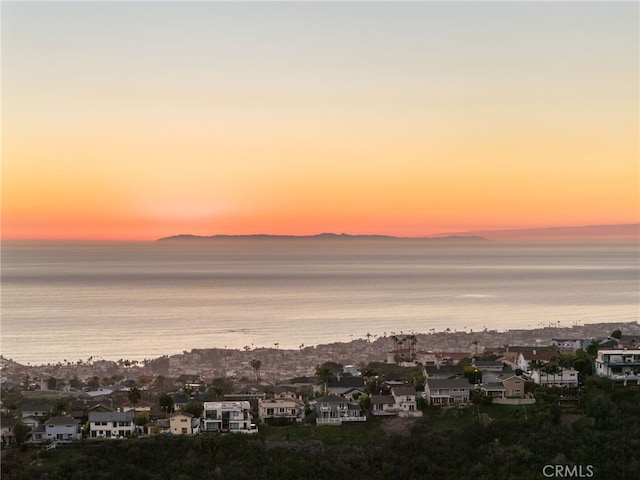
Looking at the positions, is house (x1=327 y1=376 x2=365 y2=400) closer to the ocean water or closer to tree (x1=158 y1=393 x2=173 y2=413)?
tree (x1=158 y1=393 x2=173 y2=413)

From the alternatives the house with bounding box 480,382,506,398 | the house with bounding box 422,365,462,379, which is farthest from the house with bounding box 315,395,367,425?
the house with bounding box 422,365,462,379

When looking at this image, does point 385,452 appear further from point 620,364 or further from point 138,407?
point 620,364

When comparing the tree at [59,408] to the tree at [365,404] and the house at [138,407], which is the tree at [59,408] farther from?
the tree at [365,404]

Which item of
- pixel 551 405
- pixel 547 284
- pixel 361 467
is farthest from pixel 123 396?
pixel 547 284

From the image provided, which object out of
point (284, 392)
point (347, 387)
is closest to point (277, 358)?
point (284, 392)

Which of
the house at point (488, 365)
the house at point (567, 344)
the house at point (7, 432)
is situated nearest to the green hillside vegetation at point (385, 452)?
the house at point (7, 432)

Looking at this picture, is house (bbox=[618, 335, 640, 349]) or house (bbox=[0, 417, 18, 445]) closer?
house (bbox=[0, 417, 18, 445])
